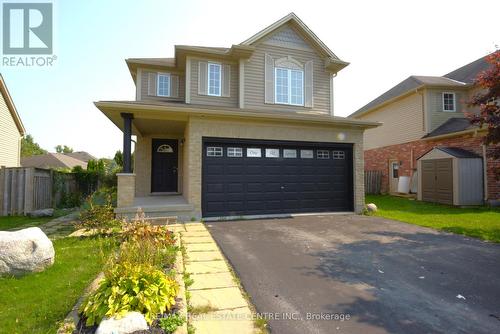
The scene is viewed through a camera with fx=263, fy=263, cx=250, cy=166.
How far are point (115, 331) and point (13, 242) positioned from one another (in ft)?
9.97

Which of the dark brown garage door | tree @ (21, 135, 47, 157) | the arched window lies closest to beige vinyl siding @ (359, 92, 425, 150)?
the dark brown garage door

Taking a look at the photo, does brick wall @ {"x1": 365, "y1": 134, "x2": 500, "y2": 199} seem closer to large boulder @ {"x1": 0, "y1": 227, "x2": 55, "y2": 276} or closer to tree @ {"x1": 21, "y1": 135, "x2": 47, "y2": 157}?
large boulder @ {"x1": 0, "y1": 227, "x2": 55, "y2": 276}

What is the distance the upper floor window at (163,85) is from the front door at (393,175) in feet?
49.6

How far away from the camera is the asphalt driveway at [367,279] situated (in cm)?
292

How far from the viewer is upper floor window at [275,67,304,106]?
37.9 feet

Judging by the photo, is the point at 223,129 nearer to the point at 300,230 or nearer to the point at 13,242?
the point at 300,230

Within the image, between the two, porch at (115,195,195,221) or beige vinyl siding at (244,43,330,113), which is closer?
porch at (115,195,195,221)

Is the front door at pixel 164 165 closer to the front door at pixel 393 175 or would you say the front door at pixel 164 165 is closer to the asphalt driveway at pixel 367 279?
the asphalt driveway at pixel 367 279

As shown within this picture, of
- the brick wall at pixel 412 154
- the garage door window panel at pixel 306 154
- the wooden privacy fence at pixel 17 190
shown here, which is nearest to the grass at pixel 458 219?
the brick wall at pixel 412 154

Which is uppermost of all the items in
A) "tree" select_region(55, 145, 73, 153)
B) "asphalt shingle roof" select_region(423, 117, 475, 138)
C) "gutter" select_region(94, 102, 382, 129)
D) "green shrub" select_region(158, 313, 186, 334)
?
"tree" select_region(55, 145, 73, 153)

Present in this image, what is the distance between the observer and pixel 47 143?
248 feet

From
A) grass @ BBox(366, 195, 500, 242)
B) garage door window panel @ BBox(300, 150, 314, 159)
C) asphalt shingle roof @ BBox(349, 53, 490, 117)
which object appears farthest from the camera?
asphalt shingle roof @ BBox(349, 53, 490, 117)

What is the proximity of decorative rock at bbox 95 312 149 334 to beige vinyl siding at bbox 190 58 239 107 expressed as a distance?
923 cm

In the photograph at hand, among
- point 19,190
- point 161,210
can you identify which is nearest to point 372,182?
point 161,210
